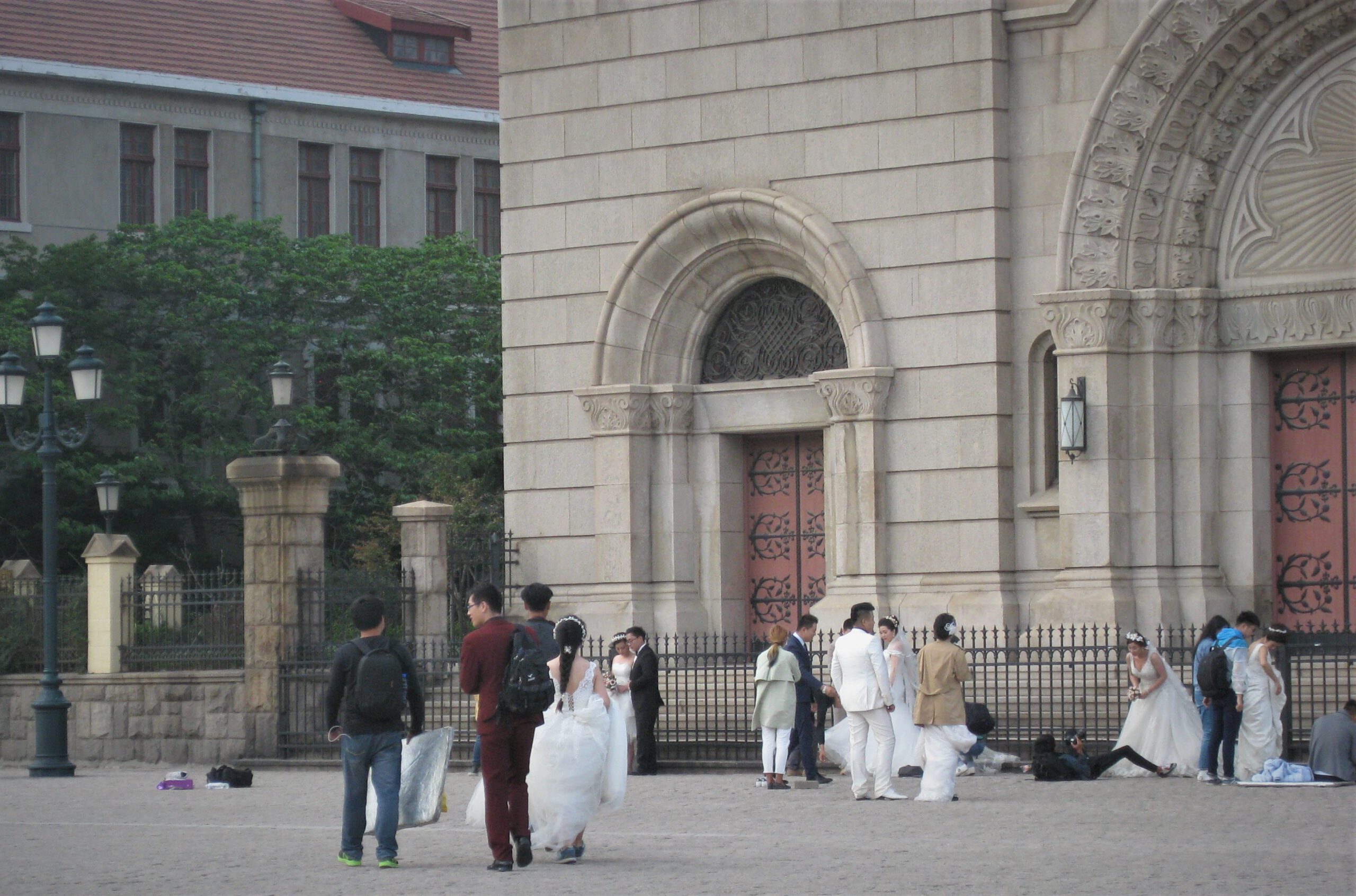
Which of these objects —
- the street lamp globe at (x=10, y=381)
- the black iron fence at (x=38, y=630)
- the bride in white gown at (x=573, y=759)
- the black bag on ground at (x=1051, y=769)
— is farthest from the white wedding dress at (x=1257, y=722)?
the black iron fence at (x=38, y=630)

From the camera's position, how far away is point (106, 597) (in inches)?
1045

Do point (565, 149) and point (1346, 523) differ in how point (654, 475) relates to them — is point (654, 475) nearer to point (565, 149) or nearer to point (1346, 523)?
point (565, 149)

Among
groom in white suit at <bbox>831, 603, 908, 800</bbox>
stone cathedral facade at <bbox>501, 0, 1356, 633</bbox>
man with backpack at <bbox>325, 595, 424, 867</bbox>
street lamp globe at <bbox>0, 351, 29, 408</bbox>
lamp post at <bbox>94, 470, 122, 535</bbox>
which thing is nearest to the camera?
man with backpack at <bbox>325, 595, 424, 867</bbox>

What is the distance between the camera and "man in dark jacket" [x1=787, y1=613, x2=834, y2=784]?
67.4 feet

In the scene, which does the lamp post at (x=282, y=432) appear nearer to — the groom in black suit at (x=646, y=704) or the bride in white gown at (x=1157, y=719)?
the groom in black suit at (x=646, y=704)

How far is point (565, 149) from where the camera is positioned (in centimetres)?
2647

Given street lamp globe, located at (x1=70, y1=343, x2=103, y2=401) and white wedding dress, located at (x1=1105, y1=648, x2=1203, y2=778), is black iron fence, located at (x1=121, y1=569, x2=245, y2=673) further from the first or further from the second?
white wedding dress, located at (x1=1105, y1=648, x2=1203, y2=778)

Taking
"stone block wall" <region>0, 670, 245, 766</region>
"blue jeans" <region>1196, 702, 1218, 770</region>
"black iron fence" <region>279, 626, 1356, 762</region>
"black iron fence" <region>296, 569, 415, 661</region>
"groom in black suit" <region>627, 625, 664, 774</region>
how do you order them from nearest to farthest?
"blue jeans" <region>1196, 702, 1218, 770</region>
"black iron fence" <region>279, 626, 1356, 762</region>
"groom in black suit" <region>627, 625, 664, 774</region>
"black iron fence" <region>296, 569, 415, 661</region>
"stone block wall" <region>0, 670, 245, 766</region>

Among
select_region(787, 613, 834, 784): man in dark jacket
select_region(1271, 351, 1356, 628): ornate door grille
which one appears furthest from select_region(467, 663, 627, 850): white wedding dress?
select_region(1271, 351, 1356, 628): ornate door grille

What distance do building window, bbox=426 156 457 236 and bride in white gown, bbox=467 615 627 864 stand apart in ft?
139

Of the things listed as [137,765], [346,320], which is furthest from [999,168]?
[346,320]

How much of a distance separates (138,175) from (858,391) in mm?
31539

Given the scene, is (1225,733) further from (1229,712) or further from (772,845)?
(772,845)

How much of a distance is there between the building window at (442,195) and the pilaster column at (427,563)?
31781 millimetres
